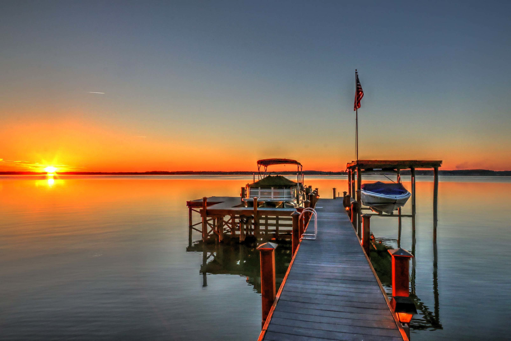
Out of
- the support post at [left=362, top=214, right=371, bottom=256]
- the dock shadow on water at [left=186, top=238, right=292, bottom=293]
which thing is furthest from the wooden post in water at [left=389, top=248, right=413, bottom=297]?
the dock shadow on water at [left=186, top=238, right=292, bottom=293]

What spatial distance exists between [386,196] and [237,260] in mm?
11359

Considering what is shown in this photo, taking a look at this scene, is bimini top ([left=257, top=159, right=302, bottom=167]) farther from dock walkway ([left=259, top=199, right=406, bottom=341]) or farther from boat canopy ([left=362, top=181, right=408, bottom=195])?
dock walkway ([left=259, top=199, right=406, bottom=341])

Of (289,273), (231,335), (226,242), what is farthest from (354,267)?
(226,242)

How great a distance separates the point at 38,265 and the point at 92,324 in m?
9.84

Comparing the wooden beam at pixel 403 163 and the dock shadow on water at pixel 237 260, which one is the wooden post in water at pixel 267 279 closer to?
the dock shadow on water at pixel 237 260

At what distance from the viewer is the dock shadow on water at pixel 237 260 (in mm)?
14281

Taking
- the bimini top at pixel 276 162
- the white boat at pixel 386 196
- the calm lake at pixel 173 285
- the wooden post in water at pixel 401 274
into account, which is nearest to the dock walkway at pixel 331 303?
the wooden post in water at pixel 401 274

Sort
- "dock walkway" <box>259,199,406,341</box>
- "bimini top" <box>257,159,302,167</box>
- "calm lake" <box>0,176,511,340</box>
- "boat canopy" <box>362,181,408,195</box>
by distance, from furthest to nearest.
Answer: "bimini top" <box>257,159,302,167</box> < "boat canopy" <box>362,181,408,195</box> < "calm lake" <box>0,176,511,340</box> < "dock walkway" <box>259,199,406,341</box>

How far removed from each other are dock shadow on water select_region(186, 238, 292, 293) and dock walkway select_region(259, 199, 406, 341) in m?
5.32

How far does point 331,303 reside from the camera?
19.1ft

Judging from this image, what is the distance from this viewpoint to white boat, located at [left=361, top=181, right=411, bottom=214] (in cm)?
1964

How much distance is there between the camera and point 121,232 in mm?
25547

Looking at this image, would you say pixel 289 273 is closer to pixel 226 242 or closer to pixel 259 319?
pixel 259 319

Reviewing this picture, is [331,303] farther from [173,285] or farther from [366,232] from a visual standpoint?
[173,285]
